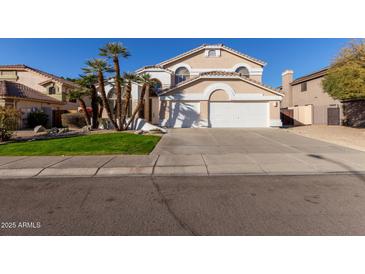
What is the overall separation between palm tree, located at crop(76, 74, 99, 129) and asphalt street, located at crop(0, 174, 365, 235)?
1157 cm

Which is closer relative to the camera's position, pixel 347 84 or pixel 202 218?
pixel 202 218

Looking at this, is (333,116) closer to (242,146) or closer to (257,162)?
(242,146)

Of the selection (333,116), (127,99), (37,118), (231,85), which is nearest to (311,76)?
(333,116)

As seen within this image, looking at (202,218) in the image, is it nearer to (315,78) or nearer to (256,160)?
(256,160)

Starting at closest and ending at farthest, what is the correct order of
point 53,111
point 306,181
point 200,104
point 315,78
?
point 306,181 < point 200,104 < point 53,111 < point 315,78

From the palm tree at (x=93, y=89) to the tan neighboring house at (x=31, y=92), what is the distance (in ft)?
20.2

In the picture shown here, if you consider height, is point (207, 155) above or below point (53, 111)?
below

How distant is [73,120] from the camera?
18984 mm

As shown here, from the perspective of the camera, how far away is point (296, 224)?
3016mm

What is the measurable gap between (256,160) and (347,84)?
1179 cm

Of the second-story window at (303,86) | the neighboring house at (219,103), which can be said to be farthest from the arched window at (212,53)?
the second-story window at (303,86)

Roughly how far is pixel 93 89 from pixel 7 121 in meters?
6.41

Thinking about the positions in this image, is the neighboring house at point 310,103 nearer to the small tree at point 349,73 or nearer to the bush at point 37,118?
the small tree at point 349,73

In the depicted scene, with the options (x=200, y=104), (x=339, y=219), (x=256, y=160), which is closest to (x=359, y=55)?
(x=200, y=104)
